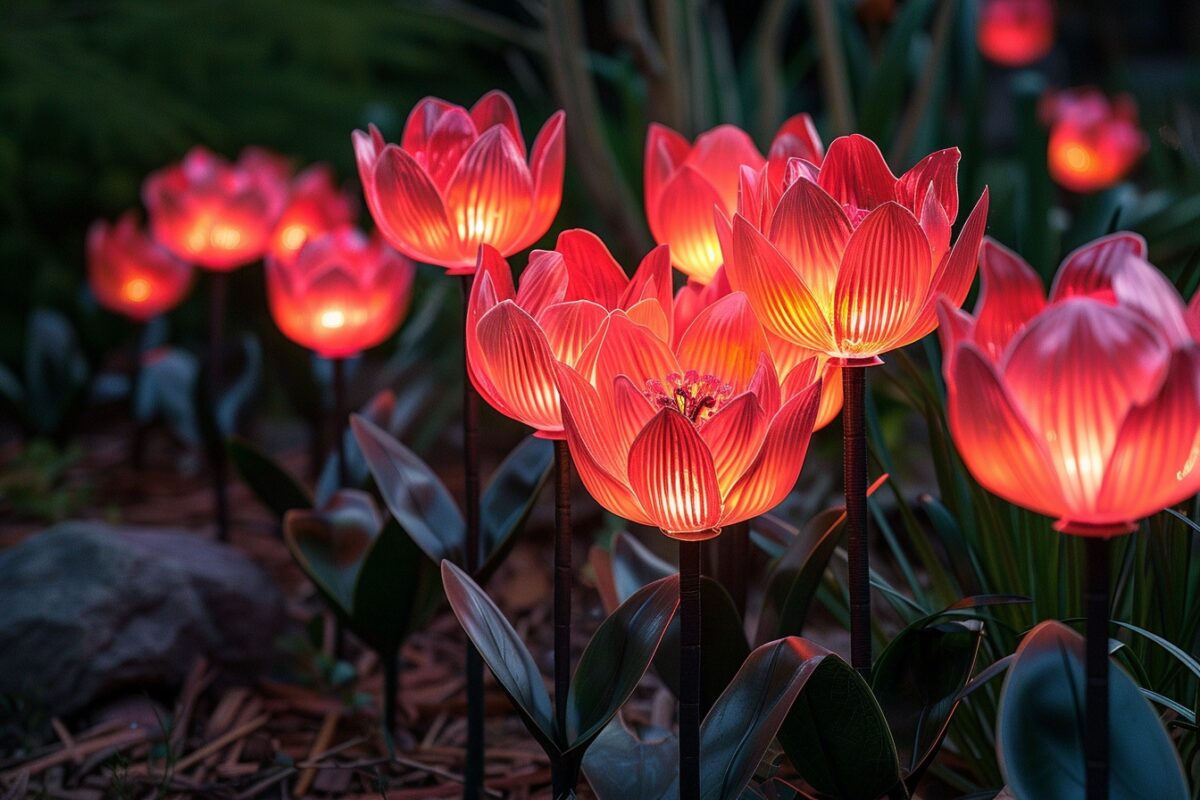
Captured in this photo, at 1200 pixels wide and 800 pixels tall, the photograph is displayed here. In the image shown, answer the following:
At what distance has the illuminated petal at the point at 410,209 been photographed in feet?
3.21

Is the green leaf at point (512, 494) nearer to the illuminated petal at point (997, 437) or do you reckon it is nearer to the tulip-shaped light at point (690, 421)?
the tulip-shaped light at point (690, 421)

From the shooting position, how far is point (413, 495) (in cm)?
113

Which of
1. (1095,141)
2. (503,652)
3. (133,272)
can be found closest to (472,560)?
(503,652)

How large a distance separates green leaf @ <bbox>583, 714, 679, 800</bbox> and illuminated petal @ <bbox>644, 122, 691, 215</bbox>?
48 cm

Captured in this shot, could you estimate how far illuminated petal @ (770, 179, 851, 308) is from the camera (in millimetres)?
774

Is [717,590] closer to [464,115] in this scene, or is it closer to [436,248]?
[436,248]

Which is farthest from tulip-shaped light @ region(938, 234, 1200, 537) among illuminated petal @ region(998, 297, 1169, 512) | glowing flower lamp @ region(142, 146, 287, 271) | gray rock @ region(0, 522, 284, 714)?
glowing flower lamp @ region(142, 146, 287, 271)

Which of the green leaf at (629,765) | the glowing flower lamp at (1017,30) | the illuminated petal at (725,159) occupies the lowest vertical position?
the green leaf at (629,765)

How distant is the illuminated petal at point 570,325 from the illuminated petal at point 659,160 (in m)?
0.27

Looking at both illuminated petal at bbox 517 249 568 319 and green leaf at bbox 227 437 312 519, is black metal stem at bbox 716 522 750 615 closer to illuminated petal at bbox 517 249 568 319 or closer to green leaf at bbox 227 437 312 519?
illuminated petal at bbox 517 249 568 319

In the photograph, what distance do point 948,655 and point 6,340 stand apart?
8.68 feet

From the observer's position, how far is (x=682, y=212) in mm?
1054

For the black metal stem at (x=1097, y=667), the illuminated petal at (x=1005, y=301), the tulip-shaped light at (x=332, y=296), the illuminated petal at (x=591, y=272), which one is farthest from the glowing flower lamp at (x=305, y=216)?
the black metal stem at (x=1097, y=667)

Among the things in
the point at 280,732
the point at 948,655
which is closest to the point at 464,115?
the point at 948,655
